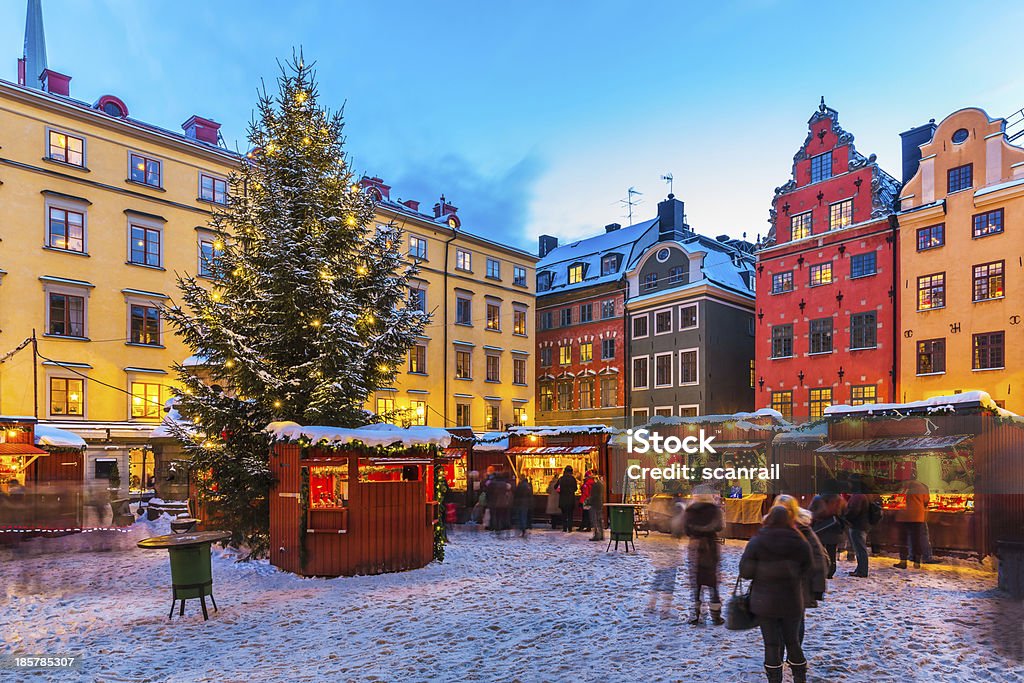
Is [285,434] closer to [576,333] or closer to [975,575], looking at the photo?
[975,575]

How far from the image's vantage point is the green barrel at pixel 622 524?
17.0m

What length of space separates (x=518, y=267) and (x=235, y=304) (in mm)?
33892

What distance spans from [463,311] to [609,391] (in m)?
10.5

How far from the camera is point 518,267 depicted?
48.1 metres

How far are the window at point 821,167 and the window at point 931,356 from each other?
902 cm

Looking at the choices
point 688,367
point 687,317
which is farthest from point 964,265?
point 688,367

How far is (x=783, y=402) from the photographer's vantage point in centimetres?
3409

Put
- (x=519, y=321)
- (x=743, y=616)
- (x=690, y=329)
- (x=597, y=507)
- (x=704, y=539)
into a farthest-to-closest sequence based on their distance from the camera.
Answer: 1. (x=519, y=321)
2. (x=690, y=329)
3. (x=597, y=507)
4. (x=704, y=539)
5. (x=743, y=616)

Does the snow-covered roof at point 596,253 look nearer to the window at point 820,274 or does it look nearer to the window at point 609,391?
the window at point 609,391

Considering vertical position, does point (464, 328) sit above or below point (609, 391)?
above

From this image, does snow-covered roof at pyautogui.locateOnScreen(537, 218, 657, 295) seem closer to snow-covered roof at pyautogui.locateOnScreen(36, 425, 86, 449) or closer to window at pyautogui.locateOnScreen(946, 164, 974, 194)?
window at pyautogui.locateOnScreen(946, 164, 974, 194)

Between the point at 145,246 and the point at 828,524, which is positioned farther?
the point at 145,246

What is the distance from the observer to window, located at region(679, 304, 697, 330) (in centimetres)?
3953

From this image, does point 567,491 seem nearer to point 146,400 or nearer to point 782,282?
point 782,282
